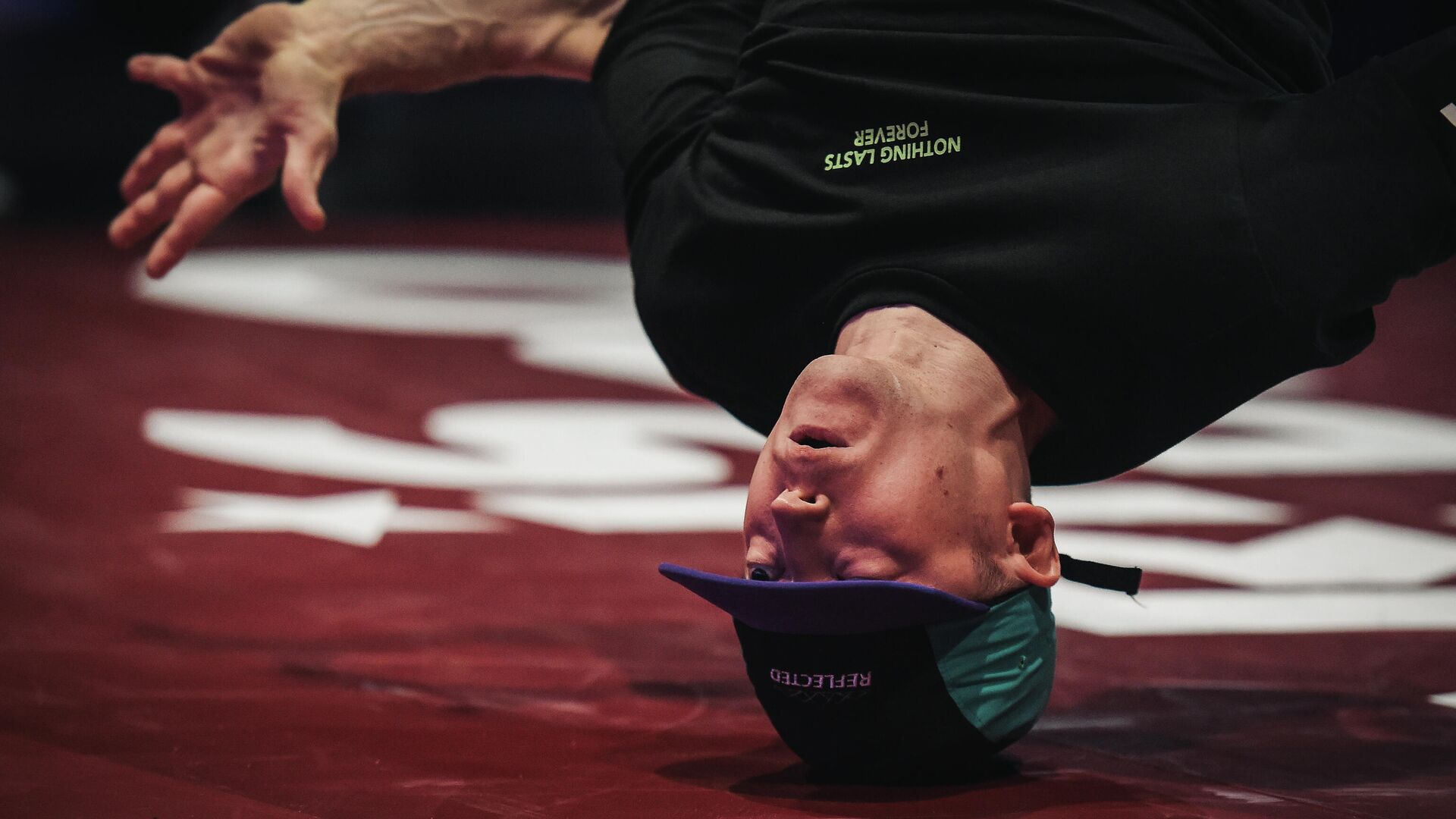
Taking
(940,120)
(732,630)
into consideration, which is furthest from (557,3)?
(732,630)

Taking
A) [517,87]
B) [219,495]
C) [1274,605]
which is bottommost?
[219,495]

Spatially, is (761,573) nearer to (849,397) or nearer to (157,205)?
(849,397)

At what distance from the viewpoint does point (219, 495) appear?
9.96 feet

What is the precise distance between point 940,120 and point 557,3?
0.76 m

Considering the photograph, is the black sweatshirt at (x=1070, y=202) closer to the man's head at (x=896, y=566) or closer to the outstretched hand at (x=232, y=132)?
the man's head at (x=896, y=566)

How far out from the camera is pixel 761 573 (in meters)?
1.60

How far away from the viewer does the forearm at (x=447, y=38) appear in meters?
2.21

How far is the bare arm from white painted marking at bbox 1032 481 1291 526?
1.30m

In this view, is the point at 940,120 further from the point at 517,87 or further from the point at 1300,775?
the point at 517,87

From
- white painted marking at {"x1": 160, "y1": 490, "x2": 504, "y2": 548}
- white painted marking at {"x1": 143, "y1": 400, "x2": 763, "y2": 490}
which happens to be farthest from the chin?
white painted marking at {"x1": 143, "y1": 400, "x2": 763, "y2": 490}

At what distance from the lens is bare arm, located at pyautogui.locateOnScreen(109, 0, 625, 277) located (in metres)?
2.09

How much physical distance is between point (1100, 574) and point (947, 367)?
11.8 inches

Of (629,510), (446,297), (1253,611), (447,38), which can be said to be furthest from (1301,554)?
(446,297)

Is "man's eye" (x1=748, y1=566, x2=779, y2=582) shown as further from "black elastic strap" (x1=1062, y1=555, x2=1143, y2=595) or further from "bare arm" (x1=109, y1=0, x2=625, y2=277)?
"bare arm" (x1=109, y1=0, x2=625, y2=277)
